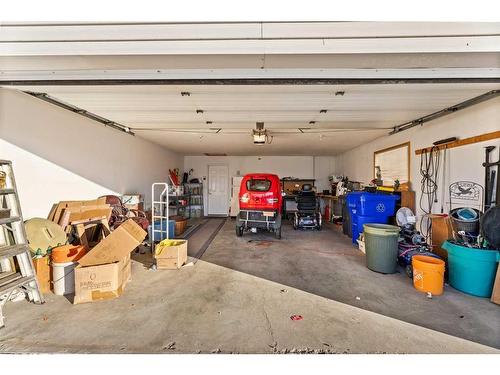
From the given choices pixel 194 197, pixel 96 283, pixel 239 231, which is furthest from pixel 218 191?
pixel 96 283

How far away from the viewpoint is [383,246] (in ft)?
10.6

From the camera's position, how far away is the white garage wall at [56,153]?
2.81 m

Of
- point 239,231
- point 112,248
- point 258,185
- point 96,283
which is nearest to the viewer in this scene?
point 96,283

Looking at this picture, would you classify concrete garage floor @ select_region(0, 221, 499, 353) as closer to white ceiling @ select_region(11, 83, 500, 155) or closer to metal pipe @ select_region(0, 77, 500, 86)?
metal pipe @ select_region(0, 77, 500, 86)

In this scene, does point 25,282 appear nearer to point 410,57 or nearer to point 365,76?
point 365,76

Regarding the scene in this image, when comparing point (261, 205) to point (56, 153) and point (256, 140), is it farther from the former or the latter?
point (56, 153)

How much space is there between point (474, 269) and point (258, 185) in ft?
12.7

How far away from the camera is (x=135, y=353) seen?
171 centimetres

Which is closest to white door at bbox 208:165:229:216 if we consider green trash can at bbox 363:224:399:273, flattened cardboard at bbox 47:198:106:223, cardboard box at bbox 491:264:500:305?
flattened cardboard at bbox 47:198:106:223

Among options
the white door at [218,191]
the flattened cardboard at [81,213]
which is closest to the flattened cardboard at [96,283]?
the flattened cardboard at [81,213]

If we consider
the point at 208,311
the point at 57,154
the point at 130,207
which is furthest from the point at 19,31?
the point at 130,207

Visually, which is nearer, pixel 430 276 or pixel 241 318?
pixel 241 318
